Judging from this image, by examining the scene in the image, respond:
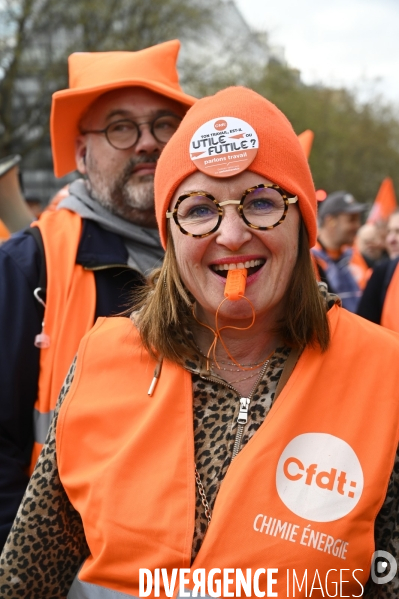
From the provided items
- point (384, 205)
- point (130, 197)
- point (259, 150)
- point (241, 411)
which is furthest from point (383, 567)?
point (384, 205)

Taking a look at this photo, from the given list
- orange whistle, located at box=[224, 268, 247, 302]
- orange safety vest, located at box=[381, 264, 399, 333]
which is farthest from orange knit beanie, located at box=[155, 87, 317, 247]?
orange safety vest, located at box=[381, 264, 399, 333]

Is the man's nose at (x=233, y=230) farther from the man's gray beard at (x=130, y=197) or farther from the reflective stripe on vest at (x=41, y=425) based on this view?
the man's gray beard at (x=130, y=197)

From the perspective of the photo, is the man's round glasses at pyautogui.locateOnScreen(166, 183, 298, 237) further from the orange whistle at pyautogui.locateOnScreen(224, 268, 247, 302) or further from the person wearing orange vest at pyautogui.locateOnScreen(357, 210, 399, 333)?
the person wearing orange vest at pyautogui.locateOnScreen(357, 210, 399, 333)

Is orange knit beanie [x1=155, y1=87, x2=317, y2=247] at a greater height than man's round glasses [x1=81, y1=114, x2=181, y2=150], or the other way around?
man's round glasses [x1=81, y1=114, x2=181, y2=150]

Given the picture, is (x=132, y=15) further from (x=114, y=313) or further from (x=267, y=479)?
(x=267, y=479)

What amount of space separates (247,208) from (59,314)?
0.99m

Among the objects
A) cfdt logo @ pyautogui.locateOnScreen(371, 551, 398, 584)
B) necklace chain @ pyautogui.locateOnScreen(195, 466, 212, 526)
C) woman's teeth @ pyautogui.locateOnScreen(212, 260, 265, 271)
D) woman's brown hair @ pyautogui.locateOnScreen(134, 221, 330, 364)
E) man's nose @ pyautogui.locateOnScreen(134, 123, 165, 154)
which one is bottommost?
cfdt logo @ pyautogui.locateOnScreen(371, 551, 398, 584)

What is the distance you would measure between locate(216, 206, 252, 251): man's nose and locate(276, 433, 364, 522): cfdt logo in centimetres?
57

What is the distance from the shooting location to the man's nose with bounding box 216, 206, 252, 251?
7.04 ft

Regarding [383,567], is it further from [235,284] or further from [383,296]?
[383,296]

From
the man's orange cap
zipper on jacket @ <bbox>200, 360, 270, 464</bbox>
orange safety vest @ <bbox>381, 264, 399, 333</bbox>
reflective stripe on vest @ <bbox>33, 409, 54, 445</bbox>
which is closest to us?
zipper on jacket @ <bbox>200, 360, 270, 464</bbox>

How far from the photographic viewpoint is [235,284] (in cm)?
215

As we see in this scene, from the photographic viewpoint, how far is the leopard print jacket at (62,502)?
215 centimetres

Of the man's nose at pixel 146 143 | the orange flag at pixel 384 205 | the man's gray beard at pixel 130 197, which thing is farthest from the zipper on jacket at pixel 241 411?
the orange flag at pixel 384 205
